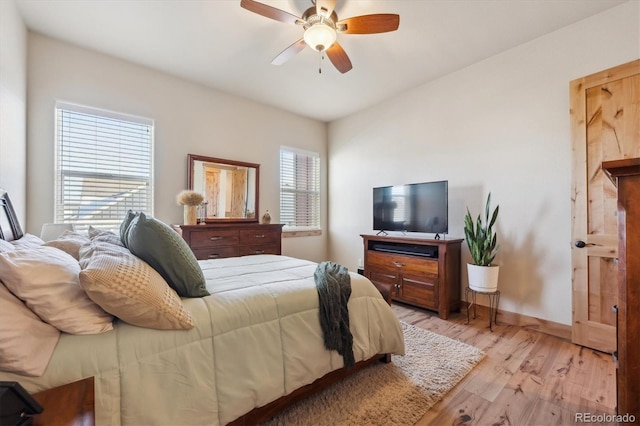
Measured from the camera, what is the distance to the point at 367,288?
1794mm

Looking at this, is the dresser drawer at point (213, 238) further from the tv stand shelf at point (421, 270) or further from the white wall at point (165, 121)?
the tv stand shelf at point (421, 270)

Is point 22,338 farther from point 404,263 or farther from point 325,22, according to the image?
point 404,263

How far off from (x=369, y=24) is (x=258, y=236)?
257 cm

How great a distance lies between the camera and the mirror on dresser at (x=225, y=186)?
3.44 meters

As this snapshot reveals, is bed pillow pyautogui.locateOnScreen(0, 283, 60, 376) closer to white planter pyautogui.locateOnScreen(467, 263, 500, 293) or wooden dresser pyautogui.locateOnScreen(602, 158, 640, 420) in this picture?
wooden dresser pyautogui.locateOnScreen(602, 158, 640, 420)

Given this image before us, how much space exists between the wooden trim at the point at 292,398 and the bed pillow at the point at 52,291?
0.76m

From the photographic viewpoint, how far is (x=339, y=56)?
236 cm

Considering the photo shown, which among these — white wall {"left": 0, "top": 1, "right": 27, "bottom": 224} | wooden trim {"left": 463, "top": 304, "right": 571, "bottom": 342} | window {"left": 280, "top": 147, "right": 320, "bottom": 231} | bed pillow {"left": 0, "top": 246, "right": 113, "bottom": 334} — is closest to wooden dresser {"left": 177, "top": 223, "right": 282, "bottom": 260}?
window {"left": 280, "top": 147, "right": 320, "bottom": 231}

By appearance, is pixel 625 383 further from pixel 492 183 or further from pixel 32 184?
pixel 32 184

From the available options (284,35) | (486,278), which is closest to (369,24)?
(284,35)

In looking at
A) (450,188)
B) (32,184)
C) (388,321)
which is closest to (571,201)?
(450,188)

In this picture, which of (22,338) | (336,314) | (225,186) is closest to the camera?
(22,338)

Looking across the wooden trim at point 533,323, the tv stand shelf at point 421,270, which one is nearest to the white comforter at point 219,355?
the tv stand shelf at point 421,270

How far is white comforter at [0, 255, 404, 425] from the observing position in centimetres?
95
